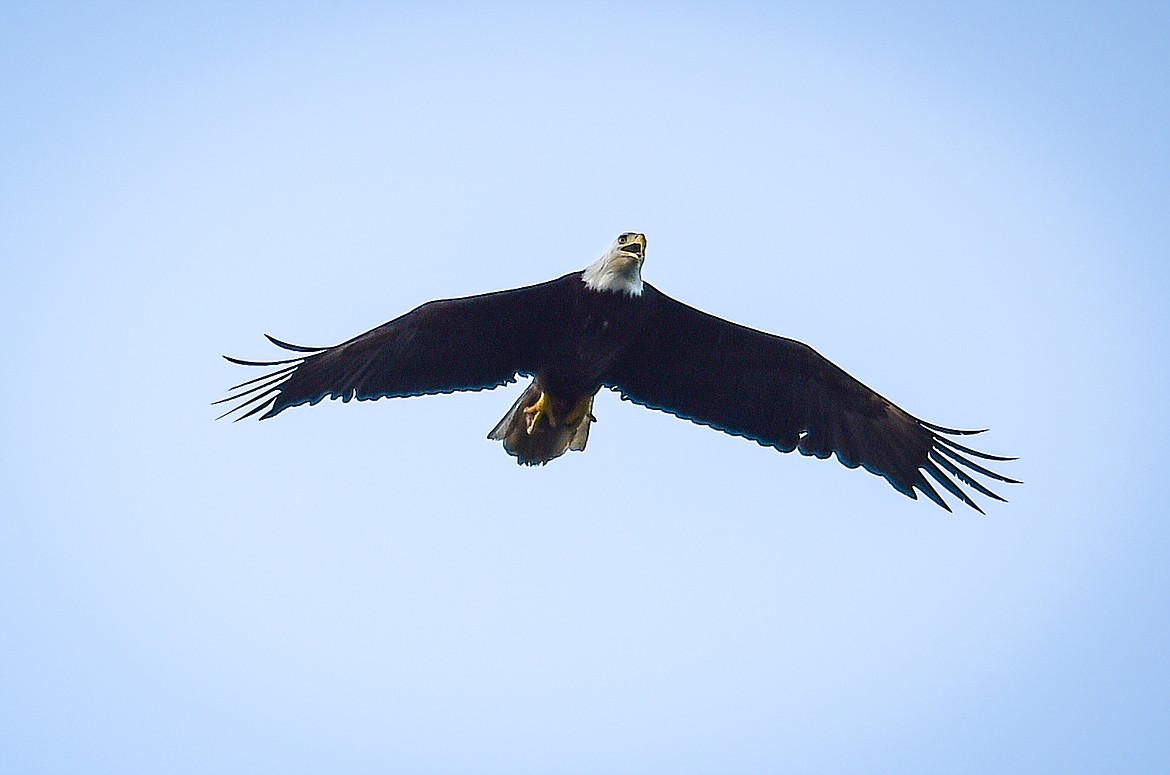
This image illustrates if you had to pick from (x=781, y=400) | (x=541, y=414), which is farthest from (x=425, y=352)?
(x=781, y=400)

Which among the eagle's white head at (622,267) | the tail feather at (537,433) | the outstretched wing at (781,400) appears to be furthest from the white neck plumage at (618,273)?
the tail feather at (537,433)

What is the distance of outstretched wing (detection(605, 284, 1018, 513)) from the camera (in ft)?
31.2

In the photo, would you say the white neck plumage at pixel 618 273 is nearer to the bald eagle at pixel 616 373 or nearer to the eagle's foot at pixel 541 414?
the bald eagle at pixel 616 373

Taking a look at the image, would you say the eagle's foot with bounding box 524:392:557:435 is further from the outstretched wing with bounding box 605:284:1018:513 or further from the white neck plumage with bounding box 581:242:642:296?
the white neck plumage with bounding box 581:242:642:296

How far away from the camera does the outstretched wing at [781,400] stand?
9500 mm

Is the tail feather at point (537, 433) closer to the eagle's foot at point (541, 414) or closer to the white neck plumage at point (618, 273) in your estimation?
the eagle's foot at point (541, 414)

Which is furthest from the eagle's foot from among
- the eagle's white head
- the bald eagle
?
the eagle's white head

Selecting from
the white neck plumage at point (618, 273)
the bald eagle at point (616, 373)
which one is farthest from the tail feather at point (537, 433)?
the white neck plumage at point (618, 273)

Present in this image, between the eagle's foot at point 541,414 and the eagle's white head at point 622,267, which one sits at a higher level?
the eagle's white head at point 622,267

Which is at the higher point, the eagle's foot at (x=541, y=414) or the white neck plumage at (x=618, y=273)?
the white neck plumage at (x=618, y=273)

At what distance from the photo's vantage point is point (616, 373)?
9.60m

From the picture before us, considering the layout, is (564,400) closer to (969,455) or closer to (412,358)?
(412,358)

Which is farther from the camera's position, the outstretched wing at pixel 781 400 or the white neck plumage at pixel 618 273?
the outstretched wing at pixel 781 400

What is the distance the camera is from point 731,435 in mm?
9727
